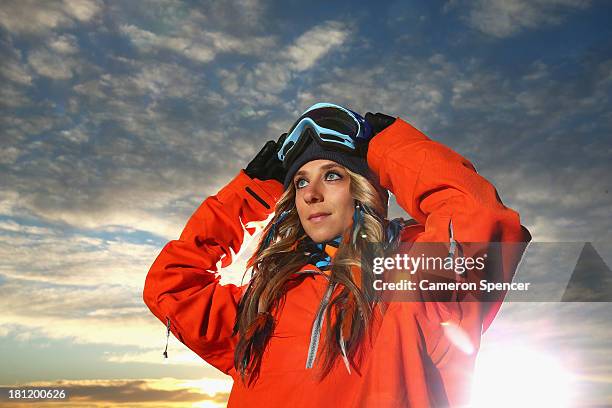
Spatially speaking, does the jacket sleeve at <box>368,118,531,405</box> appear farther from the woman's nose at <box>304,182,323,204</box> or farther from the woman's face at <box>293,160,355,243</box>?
the woman's nose at <box>304,182,323,204</box>

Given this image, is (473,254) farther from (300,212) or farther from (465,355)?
(300,212)

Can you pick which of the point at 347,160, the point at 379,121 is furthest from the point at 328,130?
the point at 379,121

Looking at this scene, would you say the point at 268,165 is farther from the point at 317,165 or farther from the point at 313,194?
the point at 313,194

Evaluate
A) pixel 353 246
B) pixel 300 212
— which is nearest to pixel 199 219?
pixel 300 212

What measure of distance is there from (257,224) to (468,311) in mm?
2200

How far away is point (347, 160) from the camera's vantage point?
14.2 feet

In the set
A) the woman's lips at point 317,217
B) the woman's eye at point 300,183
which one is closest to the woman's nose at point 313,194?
the woman's lips at point 317,217

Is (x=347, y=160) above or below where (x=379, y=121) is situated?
below

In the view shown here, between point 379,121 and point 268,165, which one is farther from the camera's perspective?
point 268,165

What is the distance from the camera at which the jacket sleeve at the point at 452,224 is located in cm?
329

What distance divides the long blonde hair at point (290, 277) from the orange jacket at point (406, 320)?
10 centimetres

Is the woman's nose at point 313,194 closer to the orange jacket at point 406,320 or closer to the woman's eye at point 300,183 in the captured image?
the woman's eye at point 300,183

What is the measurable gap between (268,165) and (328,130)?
848mm

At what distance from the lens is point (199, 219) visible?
16.6 feet
